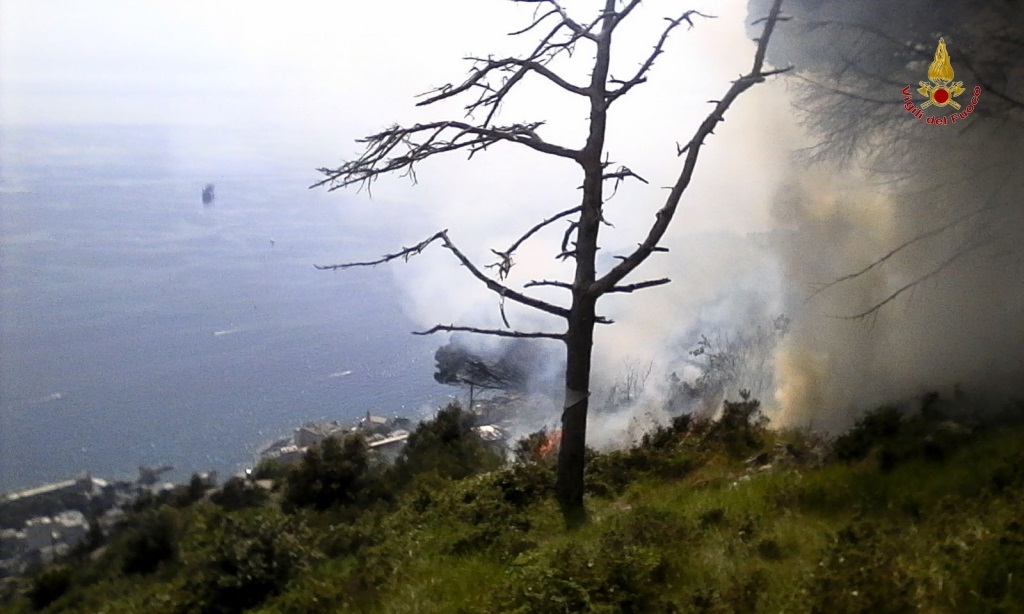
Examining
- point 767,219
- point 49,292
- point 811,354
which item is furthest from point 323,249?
point 811,354

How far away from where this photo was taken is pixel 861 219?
35.6 ft

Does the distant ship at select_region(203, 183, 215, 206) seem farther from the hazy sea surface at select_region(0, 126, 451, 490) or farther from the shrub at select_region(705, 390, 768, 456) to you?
the shrub at select_region(705, 390, 768, 456)

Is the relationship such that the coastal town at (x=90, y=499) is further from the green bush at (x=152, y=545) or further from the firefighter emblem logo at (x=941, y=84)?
the firefighter emblem logo at (x=941, y=84)

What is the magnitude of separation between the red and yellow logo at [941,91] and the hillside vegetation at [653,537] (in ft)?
11.8

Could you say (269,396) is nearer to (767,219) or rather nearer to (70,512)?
(70,512)

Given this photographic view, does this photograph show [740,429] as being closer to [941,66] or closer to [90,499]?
[941,66]

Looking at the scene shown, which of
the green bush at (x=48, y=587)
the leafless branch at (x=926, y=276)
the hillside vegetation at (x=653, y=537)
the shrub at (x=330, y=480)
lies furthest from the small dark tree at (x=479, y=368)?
the leafless branch at (x=926, y=276)

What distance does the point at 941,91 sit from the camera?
8617mm

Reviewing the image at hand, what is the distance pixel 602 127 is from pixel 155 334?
18850 mm

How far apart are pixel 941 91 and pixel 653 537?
6936 mm

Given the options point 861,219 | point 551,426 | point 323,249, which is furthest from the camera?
point 323,249

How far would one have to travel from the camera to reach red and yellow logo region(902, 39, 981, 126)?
27.7 ft

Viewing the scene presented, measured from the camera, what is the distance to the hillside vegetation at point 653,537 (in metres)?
4.21

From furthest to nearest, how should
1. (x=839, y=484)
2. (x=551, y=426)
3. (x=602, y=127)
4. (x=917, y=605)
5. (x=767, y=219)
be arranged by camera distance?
1. (x=551, y=426)
2. (x=767, y=219)
3. (x=602, y=127)
4. (x=839, y=484)
5. (x=917, y=605)
